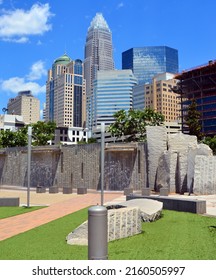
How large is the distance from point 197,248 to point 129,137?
37.3m

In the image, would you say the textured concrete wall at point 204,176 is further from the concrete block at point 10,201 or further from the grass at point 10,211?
the concrete block at point 10,201

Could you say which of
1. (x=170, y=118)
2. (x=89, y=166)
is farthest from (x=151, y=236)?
(x=170, y=118)

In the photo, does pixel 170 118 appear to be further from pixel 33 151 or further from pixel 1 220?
pixel 1 220

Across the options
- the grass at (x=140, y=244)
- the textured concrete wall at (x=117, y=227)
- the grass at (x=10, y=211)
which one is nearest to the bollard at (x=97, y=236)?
the grass at (x=140, y=244)

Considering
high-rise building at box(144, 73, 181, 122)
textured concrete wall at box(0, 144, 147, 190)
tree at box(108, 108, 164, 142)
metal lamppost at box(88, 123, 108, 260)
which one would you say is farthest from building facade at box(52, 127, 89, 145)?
metal lamppost at box(88, 123, 108, 260)

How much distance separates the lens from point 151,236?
9453mm

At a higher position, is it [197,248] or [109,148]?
[109,148]

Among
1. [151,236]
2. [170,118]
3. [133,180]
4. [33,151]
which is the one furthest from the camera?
[170,118]

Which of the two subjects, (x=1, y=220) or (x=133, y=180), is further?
(x=133, y=180)

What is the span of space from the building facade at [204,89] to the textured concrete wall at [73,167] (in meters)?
80.0

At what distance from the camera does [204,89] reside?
114250 millimetres

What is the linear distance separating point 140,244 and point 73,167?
82.9 ft

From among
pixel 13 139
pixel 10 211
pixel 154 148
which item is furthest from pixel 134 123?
pixel 10 211
